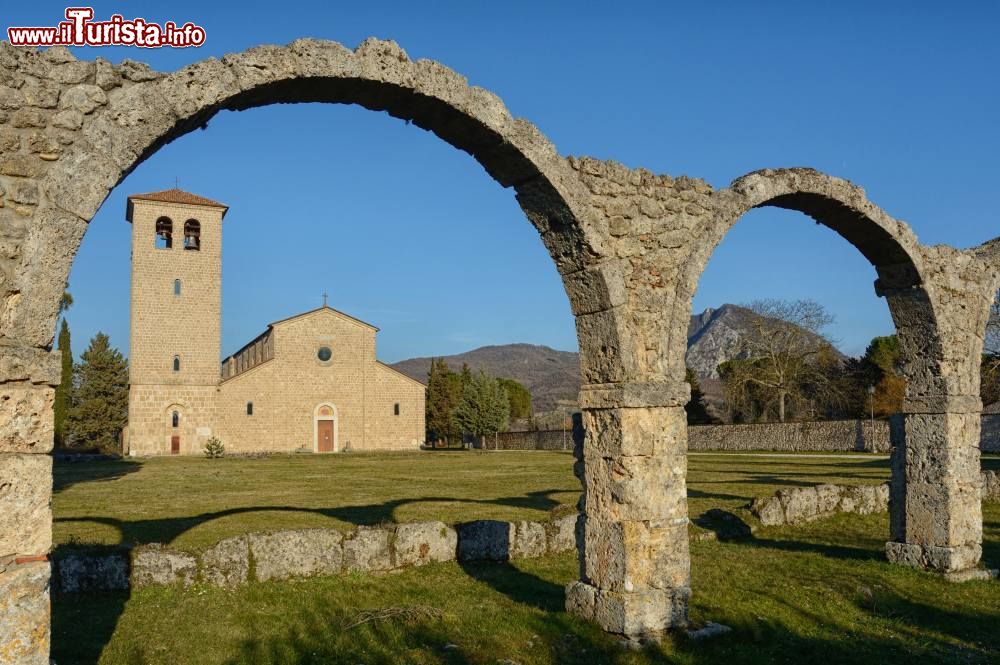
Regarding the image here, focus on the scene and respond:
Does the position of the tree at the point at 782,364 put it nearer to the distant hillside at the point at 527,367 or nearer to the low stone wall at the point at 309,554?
the low stone wall at the point at 309,554

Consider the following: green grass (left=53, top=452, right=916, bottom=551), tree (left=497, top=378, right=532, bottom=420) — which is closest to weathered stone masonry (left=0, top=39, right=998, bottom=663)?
green grass (left=53, top=452, right=916, bottom=551)

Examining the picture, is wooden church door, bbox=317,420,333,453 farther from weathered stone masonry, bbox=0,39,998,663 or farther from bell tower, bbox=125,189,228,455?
weathered stone masonry, bbox=0,39,998,663

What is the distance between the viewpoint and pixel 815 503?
14.5m

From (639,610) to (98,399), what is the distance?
47.6 meters

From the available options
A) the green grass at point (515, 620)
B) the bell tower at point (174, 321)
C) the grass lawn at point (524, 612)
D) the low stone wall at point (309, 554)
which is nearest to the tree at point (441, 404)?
the bell tower at point (174, 321)

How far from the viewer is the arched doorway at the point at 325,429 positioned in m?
47.8

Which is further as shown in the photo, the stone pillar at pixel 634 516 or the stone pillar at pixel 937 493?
the stone pillar at pixel 937 493

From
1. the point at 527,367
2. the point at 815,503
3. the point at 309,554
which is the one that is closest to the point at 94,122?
the point at 309,554

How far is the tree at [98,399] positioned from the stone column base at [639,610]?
46.4m

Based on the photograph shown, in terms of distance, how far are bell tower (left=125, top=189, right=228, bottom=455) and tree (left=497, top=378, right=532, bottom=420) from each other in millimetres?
37085

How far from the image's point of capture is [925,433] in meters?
10.0

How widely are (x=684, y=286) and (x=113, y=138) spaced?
488 centimetres

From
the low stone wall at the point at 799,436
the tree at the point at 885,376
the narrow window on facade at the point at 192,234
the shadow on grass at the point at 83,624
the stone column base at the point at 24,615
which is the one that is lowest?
the low stone wall at the point at 799,436

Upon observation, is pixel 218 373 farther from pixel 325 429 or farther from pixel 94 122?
pixel 94 122
